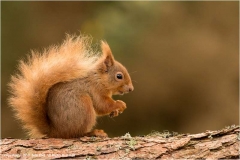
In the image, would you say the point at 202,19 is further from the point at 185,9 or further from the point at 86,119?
the point at 86,119

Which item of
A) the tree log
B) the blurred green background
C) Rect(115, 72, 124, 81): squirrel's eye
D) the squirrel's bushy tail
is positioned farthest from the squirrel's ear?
the blurred green background

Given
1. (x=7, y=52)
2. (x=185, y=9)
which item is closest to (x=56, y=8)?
(x=7, y=52)

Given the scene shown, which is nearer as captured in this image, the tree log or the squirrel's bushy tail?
the tree log

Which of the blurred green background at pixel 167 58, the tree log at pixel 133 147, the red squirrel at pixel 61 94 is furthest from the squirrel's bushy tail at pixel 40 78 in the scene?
the blurred green background at pixel 167 58

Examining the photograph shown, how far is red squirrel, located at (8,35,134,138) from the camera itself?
2.82 metres

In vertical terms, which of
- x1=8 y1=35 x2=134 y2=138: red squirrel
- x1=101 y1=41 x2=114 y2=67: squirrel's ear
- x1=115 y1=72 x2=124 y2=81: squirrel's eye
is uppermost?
x1=101 y1=41 x2=114 y2=67: squirrel's ear

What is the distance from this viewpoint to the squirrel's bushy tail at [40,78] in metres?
2.85

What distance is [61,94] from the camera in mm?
2828

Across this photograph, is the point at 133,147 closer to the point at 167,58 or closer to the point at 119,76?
the point at 119,76

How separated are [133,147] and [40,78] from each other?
79 centimetres

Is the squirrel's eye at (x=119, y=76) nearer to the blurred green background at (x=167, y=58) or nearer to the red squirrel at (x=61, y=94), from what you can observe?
the red squirrel at (x=61, y=94)

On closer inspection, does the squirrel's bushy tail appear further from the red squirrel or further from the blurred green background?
the blurred green background

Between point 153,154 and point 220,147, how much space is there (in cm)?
42

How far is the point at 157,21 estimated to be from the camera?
21.0ft
